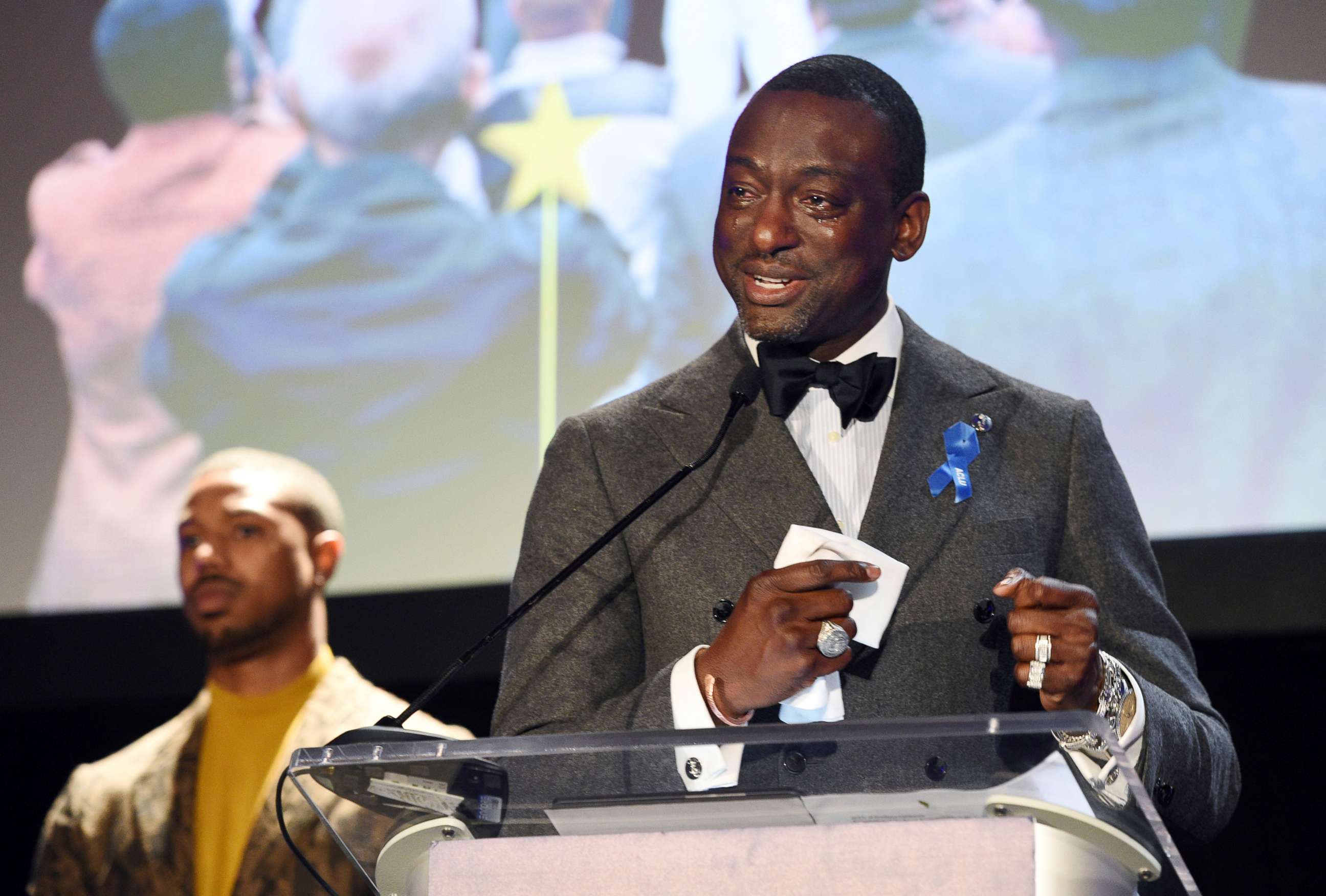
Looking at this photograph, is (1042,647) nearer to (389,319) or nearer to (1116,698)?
(1116,698)

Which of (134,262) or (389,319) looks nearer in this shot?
(389,319)

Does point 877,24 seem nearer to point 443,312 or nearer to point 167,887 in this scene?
point 443,312

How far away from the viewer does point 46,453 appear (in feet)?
12.0

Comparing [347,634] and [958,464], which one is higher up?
[958,464]

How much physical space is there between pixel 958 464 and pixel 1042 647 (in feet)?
1.54

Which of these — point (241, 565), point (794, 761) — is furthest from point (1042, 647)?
point (241, 565)

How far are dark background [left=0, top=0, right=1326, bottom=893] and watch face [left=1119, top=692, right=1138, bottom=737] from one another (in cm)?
167

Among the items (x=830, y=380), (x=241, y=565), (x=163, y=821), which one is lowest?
(x=163, y=821)

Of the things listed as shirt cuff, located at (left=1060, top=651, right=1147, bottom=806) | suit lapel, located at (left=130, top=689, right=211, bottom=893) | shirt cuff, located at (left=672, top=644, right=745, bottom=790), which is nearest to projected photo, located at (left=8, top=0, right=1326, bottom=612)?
suit lapel, located at (left=130, top=689, right=211, bottom=893)

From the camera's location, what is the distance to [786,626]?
1431mm

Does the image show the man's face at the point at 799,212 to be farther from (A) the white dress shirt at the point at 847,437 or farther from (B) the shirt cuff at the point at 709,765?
(B) the shirt cuff at the point at 709,765

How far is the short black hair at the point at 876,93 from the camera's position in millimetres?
1860

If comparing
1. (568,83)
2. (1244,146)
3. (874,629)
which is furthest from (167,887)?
(1244,146)

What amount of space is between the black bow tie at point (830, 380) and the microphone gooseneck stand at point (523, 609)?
1.2 inches
